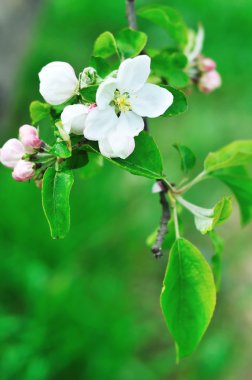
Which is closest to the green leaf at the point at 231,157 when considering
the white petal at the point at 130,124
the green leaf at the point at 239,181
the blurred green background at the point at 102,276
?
the green leaf at the point at 239,181

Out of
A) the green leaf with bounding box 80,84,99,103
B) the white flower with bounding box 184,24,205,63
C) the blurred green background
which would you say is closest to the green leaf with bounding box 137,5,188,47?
the white flower with bounding box 184,24,205,63

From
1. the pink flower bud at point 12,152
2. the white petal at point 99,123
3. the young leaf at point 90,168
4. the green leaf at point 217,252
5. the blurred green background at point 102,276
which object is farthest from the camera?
the blurred green background at point 102,276

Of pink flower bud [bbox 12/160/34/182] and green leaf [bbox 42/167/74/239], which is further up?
pink flower bud [bbox 12/160/34/182]

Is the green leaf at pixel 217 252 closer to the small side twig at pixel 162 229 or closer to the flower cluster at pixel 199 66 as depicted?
the small side twig at pixel 162 229

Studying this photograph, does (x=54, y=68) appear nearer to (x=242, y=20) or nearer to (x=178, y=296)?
(x=178, y=296)

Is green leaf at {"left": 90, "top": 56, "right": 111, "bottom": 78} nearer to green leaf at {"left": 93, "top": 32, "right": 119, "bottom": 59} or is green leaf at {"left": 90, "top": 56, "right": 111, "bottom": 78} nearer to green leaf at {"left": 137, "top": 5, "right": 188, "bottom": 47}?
green leaf at {"left": 93, "top": 32, "right": 119, "bottom": 59}

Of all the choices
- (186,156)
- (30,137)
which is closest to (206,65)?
(186,156)
